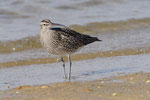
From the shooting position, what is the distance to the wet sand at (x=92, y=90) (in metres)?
7.11

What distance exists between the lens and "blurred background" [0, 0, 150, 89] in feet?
32.2

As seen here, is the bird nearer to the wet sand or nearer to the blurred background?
the blurred background

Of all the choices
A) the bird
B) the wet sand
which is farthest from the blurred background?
the wet sand

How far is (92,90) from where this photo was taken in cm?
759

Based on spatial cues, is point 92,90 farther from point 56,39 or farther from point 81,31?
point 81,31

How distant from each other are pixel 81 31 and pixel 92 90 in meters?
6.63

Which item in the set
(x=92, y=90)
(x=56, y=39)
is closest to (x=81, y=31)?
(x=56, y=39)

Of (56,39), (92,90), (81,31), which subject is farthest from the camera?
(81,31)

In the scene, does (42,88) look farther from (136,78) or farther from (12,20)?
(12,20)

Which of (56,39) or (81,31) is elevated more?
(56,39)

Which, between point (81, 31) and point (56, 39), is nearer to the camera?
point (56, 39)

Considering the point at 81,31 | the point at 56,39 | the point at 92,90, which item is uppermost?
the point at 56,39

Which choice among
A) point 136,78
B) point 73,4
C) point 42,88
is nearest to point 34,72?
point 42,88

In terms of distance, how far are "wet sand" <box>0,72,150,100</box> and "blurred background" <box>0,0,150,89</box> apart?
2.43 ft
